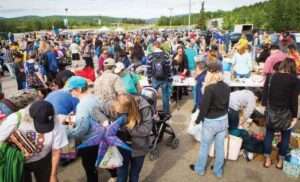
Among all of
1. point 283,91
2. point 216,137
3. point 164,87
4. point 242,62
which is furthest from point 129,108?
point 242,62

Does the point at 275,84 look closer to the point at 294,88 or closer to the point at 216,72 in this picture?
the point at 294,88

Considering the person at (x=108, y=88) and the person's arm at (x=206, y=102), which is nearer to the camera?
the person at (x=108, y=88)

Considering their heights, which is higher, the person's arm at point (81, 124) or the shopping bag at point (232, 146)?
the person's arm at point (81, 124)

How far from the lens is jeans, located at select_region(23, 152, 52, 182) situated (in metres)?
2.35

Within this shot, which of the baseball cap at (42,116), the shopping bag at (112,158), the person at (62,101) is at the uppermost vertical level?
the baseball cap at (42,116)

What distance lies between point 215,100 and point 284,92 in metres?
1.01

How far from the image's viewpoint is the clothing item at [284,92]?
3.42m

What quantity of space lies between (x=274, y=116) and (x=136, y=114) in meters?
2.20

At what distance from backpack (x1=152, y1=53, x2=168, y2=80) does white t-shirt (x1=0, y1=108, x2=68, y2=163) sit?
347 centimetres

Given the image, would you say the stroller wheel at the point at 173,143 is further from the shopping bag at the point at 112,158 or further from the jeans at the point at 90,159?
the shopping bag at the point at 112,158

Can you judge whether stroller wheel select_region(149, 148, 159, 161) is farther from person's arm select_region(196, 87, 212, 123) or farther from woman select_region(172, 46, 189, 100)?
woman select_region(172, 46, 189, 100)

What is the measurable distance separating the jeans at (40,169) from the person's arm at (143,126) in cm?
83

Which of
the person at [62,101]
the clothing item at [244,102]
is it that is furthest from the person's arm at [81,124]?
the clothing item at [244,102]

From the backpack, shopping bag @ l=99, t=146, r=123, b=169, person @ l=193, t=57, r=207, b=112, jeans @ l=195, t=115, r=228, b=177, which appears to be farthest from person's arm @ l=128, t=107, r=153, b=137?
the backpack
